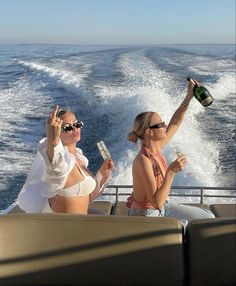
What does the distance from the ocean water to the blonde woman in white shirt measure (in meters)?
4.53

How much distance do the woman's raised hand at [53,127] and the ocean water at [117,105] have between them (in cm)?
496

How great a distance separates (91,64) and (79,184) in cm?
1946

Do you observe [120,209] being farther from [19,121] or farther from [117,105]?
[117,105]

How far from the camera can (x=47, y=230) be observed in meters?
1.86

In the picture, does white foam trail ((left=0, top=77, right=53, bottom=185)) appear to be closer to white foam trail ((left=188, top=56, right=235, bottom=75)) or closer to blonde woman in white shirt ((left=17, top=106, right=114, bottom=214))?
blonde woman in white shirt ((left=17, top=106, right=114, bottom=214))

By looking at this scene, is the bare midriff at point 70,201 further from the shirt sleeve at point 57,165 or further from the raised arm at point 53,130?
the raised arm at point 53,130

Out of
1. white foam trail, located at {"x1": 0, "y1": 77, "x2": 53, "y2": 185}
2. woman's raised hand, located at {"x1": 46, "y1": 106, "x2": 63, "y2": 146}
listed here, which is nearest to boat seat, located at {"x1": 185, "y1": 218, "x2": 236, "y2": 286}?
woman's raised hand, located at {"x1": 46, "y1": 106, "x2": 63, "y2": 146}

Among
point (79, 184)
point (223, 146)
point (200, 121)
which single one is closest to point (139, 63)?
point (200, 121)

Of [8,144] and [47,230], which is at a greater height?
[47,230]

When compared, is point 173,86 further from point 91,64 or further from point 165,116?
point 91,64

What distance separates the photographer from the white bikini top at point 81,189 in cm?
235

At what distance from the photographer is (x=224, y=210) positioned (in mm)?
3279

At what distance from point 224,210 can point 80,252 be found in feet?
5.36

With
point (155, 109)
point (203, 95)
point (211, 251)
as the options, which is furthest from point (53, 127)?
point (155, 109)
